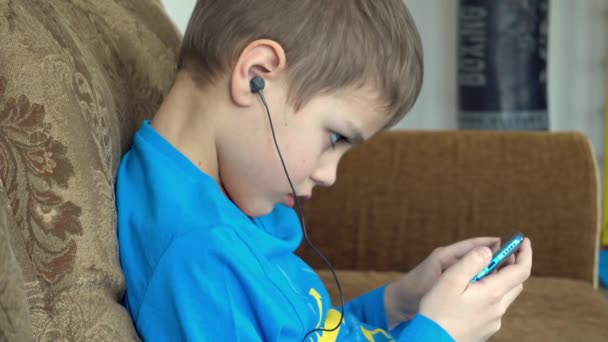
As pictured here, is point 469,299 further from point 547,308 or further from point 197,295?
point 547,308

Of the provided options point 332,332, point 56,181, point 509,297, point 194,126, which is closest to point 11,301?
point 56,181

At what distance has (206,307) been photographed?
0.82 metres

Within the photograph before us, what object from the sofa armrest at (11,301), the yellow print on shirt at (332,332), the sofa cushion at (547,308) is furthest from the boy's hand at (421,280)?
the sofa armrest at (11,301)

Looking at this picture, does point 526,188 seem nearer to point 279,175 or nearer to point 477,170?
point 477,170

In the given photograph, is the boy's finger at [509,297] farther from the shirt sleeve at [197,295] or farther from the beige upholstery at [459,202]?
the beige upholstery at [459,202]

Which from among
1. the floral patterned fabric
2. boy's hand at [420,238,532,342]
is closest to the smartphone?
boy's hand at [420,238,532,342]

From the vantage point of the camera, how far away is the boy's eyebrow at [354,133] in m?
0.94

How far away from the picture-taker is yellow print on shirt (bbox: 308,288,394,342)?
100cm

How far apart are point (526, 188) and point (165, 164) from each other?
845 millimetres

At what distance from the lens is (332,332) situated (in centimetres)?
103

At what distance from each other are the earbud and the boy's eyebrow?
0.34ft

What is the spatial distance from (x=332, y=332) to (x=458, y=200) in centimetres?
59

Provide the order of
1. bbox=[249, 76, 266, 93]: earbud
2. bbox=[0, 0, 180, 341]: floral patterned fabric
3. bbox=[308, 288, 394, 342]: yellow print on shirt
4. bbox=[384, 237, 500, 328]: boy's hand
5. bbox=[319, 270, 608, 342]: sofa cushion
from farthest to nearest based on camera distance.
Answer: bbox=[319, 270, 608, 342]: sofa cushion < bbox=[384, 237, 500, 328]: boy's hand < bbox=[308, 288, 394, 342]: yellow print on shirt < bbox=[249, 76, 266, 93]: earbud < bbox=[0, 0, 180, 341]: floral patterned fabric

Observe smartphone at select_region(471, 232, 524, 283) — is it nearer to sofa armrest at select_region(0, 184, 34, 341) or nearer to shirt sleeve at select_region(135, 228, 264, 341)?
shirt sleeve at select_region(135, 228, 264, 341)
